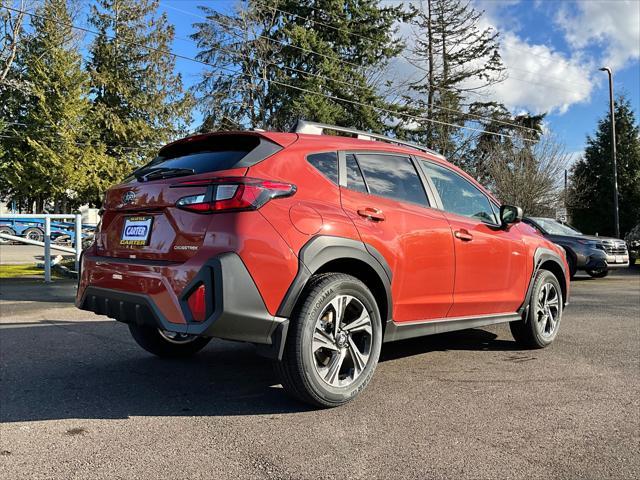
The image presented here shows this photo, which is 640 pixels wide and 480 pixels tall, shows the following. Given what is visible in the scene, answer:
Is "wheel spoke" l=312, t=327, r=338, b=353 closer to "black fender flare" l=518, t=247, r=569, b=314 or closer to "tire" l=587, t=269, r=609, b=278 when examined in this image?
"black fender flare" l=518, t=247, r=569, b=314

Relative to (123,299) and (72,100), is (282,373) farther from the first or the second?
(72,100)

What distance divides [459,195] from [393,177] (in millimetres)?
908

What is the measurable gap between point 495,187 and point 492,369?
83.4 feet

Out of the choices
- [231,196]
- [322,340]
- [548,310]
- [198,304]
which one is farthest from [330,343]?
[548,310]

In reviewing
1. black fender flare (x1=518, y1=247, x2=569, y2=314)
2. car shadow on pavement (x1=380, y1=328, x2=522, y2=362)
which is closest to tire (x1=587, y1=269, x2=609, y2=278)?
black fender flare (x1=518, y1=247, x2=569, y2=314)

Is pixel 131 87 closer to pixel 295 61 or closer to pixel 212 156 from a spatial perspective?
pixel 295 61

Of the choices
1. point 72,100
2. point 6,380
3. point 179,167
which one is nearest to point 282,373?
point 179,167

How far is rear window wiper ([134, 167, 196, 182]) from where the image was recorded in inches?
139

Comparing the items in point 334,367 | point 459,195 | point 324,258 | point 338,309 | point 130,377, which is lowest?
point 130,377

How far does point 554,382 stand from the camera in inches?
166

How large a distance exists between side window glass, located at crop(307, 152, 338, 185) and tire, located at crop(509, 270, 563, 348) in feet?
8.65

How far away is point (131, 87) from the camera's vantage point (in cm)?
3759

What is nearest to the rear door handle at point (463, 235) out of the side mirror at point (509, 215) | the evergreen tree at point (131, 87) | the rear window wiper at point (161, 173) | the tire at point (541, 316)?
the side mirror at point (509, 215)

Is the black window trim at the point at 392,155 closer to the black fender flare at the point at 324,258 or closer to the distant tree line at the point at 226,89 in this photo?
the black fender flare at the point at 324,258
